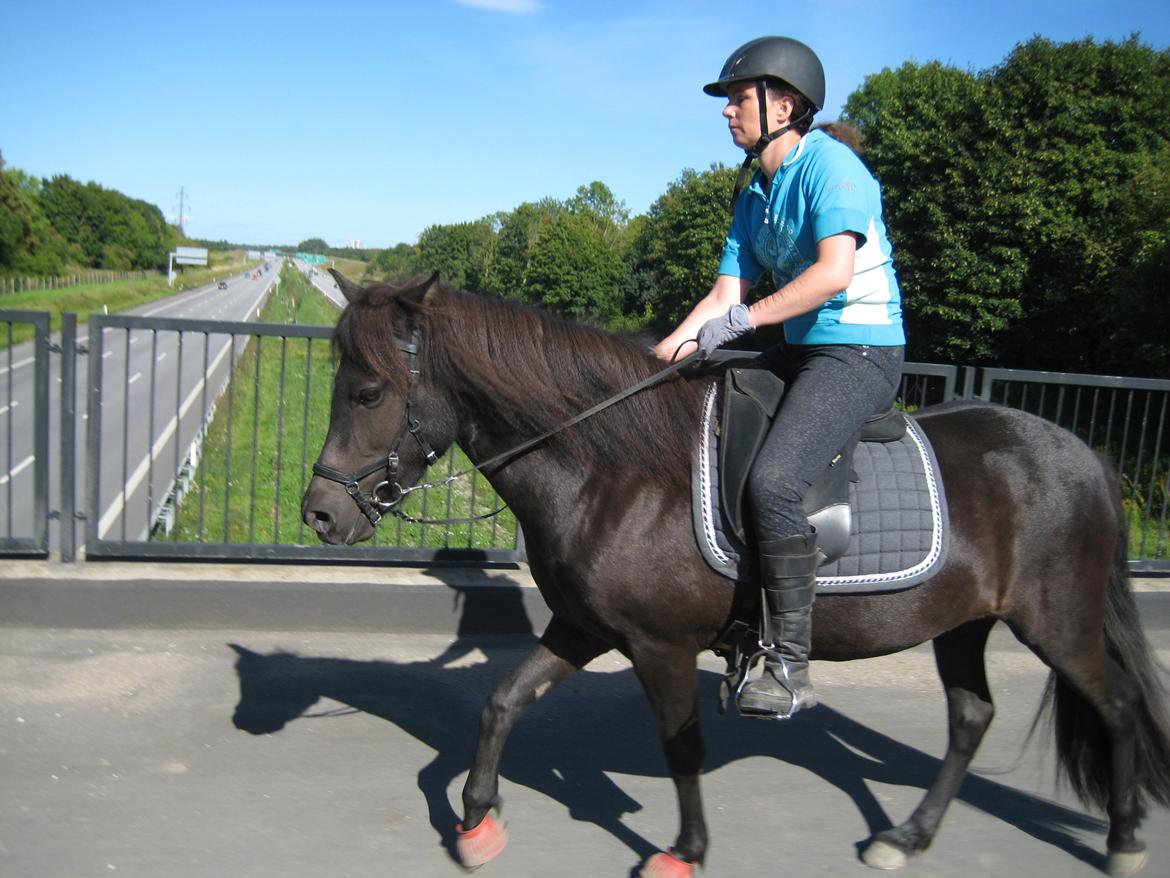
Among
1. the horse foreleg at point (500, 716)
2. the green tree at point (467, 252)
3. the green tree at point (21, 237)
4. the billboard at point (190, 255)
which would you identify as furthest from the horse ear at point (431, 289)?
the billboard at point (190, 255)

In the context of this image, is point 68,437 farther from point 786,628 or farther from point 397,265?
point 397,265

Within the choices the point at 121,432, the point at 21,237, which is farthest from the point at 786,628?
the point at 21,237

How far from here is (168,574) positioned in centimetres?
568

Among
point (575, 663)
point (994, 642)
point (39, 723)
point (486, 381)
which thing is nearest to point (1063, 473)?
point (575, 663)

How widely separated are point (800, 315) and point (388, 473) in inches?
56.5

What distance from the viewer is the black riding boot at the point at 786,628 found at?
3023 millimetres

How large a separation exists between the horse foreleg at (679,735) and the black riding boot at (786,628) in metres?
0.20

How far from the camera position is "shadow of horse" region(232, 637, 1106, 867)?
399 centimetres

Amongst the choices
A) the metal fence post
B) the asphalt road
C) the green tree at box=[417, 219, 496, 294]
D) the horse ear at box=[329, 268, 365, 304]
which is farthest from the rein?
the green tree at box=[417, 219, 496, 294]

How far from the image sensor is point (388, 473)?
3102 mm

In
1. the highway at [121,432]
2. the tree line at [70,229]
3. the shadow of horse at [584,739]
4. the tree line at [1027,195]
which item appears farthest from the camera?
the tree line at [70,229]

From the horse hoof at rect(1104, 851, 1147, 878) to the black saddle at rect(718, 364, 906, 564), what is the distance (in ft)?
5.63

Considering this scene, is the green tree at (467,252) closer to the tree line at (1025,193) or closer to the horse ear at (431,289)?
the tree line at (1025,193)

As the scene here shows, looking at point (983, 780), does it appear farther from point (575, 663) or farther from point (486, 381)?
point (486, 381)
